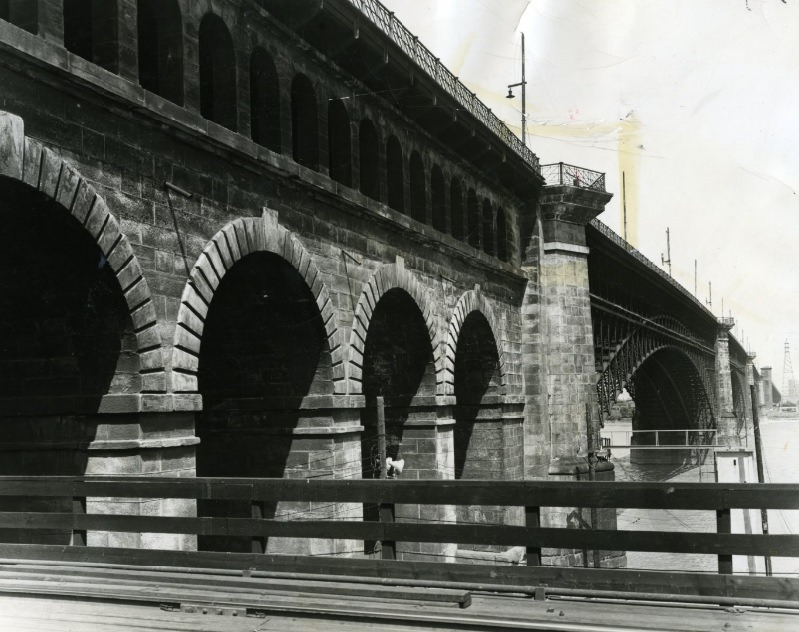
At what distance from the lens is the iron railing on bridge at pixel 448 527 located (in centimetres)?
557

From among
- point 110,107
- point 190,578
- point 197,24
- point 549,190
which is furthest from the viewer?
point 549,190

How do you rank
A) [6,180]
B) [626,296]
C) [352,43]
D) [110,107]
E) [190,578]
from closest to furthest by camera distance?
[190,578]
[6,180]
[110,107]
[352,43]
[626,296]

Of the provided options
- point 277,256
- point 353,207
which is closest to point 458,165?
point 353,207

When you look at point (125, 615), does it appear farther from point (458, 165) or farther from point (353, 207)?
point (458, 165)

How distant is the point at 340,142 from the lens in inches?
666

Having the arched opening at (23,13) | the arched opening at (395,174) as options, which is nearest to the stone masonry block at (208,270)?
the arched opening at (23,13)

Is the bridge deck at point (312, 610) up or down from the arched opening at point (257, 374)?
down

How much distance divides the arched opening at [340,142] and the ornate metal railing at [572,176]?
1372 cm

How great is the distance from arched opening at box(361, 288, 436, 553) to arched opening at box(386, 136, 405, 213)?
2.72 m

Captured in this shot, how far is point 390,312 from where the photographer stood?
20.7 m

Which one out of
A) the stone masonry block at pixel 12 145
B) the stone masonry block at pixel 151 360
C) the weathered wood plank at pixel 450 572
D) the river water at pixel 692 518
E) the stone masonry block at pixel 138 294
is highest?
the stone masonry block at pixel 12 145

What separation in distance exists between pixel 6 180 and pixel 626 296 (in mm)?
35482

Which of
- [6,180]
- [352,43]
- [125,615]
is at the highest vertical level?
[352,43]

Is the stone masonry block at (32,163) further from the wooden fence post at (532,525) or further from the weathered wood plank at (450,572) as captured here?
the wooden fence post at (532,525)
